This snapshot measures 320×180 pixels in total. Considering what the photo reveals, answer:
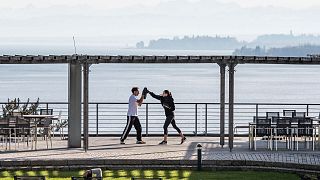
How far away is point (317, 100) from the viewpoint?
102000mm

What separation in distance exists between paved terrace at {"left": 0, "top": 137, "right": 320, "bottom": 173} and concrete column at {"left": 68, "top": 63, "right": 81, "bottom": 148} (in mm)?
325

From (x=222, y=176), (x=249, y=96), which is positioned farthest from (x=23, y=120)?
(x=249, y=96)

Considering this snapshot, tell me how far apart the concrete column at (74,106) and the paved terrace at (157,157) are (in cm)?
33

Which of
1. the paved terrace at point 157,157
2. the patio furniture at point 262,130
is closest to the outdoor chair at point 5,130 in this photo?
the paved terrace at point 157,157

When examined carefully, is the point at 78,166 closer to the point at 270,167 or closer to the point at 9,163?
the point at 9,163

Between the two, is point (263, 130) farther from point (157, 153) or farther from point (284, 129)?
point (157, 153)

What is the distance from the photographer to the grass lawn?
20703mm

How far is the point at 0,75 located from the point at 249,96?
57.7m

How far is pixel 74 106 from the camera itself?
24922 millimetres

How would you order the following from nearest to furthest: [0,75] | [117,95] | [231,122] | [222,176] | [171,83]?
[222,176] < [231,122] < [117,95] < [171,83] < [0,75]

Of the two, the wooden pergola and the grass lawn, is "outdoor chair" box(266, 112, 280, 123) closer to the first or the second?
the wooden pergola

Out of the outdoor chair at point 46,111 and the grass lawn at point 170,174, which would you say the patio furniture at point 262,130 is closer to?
the grass lawn at point 170,174

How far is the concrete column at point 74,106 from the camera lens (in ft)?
81.6

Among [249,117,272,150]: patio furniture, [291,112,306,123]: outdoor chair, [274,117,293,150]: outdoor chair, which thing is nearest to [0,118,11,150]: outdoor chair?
[249,117,272,150]: patio furniture
